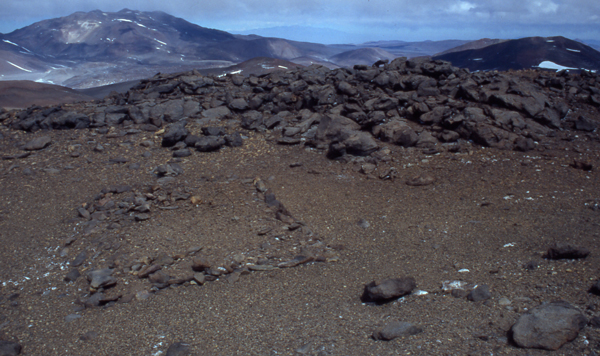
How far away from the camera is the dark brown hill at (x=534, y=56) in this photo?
907 centimetres

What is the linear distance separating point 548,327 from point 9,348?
11.5 feet

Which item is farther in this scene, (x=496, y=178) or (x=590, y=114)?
(x=590, y=114)

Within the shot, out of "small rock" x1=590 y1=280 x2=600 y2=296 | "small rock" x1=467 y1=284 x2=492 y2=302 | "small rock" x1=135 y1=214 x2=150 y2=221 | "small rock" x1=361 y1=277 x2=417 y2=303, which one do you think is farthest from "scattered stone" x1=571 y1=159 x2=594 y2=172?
"small rock" x1=135 y1=214 x2=150 y2=221

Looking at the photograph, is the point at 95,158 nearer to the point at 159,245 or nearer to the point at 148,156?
the point at 148,156

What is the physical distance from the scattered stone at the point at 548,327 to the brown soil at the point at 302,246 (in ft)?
0.17

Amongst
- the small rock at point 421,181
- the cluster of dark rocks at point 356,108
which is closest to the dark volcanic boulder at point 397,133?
the cluster of dark rocks at point 356,108

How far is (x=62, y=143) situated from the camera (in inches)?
258

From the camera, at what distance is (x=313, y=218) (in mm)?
4367

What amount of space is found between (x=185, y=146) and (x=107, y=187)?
1.62m

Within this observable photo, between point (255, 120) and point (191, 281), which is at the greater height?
point (255, 120)

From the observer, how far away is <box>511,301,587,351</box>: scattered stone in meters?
2.00

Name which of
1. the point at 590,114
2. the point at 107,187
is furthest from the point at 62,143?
the point at 590,114

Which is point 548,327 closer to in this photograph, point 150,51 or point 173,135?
point 173,135

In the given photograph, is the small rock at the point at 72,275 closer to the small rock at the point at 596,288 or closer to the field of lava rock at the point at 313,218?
the field of lava rock at the point at 313,218
